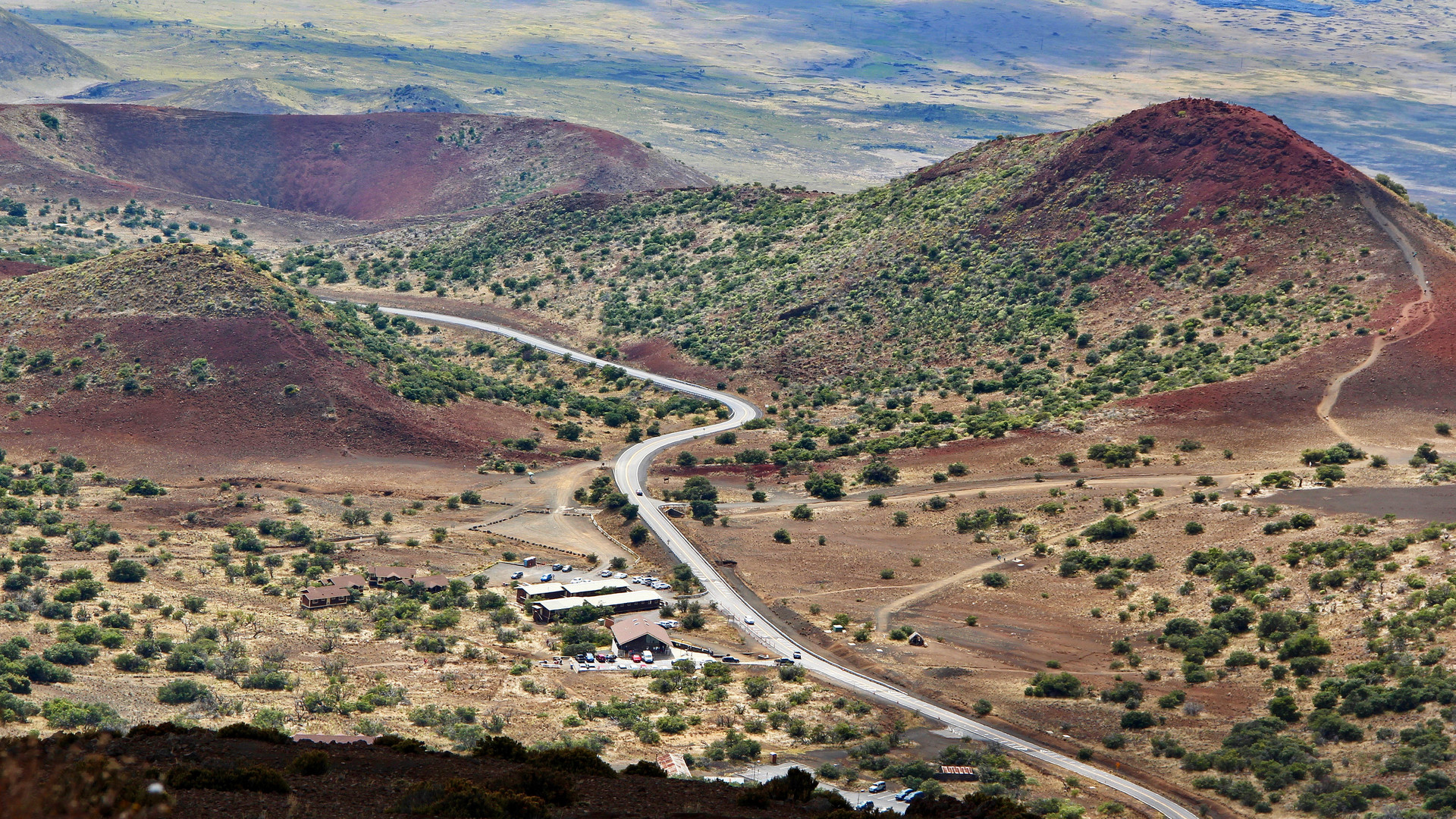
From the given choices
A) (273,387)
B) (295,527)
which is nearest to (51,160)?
(273,387)

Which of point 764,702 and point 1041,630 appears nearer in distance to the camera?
point 764,702

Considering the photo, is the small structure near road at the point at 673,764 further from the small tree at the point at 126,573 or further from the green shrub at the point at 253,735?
the small tree at the point at 126,573

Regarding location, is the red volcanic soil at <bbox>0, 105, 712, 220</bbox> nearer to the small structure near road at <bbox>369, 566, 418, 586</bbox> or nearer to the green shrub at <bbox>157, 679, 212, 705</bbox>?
the small structure near road at <bbox>369, 566, 418, 586</bbox>

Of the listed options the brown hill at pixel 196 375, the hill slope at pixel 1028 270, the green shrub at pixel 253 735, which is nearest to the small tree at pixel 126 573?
the brown hill at pixel 196 375

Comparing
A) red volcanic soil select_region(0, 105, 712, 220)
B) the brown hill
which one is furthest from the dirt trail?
red volcanic soil select_region(0, 105, 712, 220)

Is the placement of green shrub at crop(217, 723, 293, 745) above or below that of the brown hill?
above

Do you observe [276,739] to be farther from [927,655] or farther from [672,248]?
[672,248]
